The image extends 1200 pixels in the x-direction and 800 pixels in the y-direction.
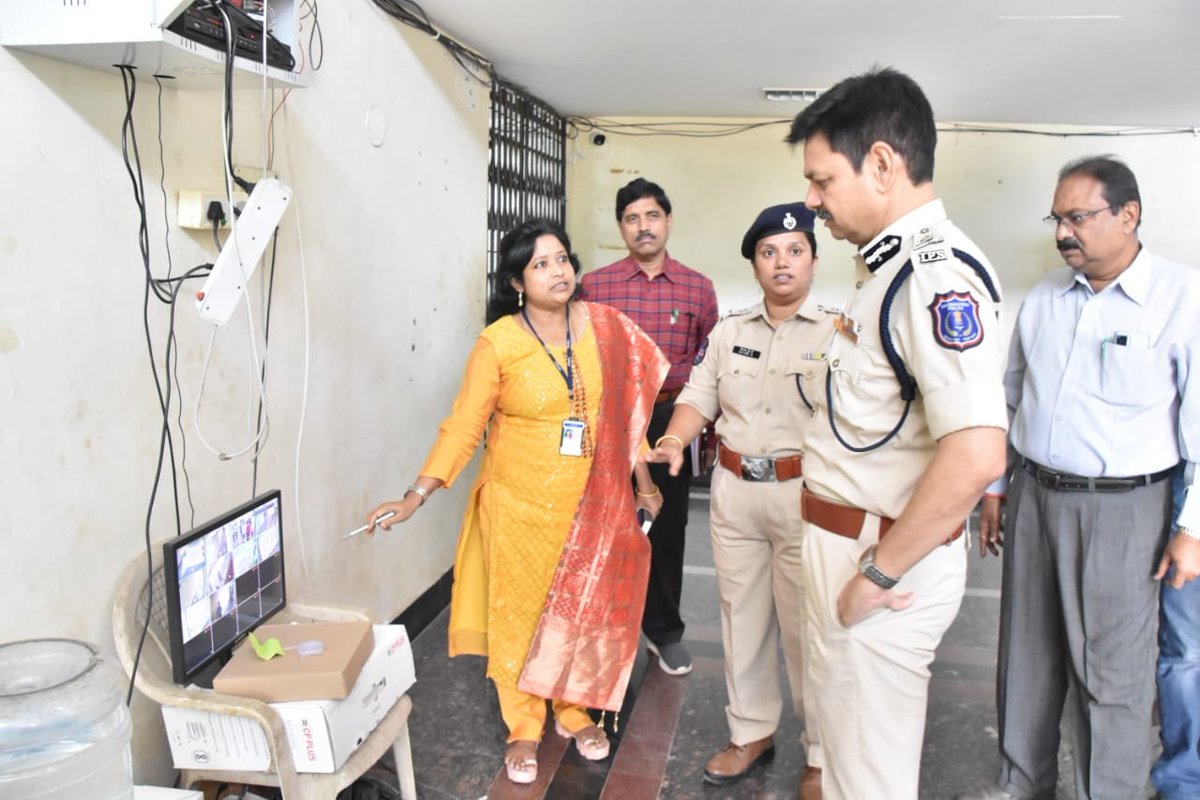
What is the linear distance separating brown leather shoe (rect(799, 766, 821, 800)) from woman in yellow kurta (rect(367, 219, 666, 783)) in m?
0.54

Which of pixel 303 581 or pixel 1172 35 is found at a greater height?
pixel 1172 35

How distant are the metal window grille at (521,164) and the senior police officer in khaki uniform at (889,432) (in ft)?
7.92

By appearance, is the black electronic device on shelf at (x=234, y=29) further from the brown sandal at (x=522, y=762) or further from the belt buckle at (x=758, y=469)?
the brown sandal at (x=522, y=762)

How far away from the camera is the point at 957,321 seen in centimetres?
121

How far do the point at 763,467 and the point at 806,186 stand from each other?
341 cm

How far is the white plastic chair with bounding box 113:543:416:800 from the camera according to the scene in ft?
5.07

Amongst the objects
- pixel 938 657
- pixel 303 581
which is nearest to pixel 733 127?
pixel 938 657

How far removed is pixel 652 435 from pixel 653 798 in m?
1.26

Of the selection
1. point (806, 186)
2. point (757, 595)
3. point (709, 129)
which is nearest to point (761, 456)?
point (757, 595)

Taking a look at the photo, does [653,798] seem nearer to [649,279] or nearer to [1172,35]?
[649,279]

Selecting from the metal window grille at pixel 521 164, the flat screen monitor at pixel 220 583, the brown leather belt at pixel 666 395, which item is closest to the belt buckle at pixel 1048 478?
the brown leather belt at pixel 666 395

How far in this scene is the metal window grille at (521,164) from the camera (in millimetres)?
3758

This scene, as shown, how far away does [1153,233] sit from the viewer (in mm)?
5086

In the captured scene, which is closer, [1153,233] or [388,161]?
[388,161]
